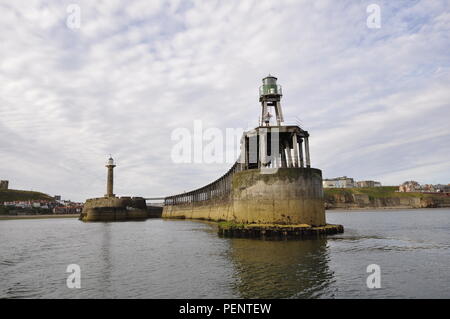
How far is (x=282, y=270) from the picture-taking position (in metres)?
15.9

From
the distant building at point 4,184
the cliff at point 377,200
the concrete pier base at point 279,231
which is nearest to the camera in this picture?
the concrete pier base at point 279,231

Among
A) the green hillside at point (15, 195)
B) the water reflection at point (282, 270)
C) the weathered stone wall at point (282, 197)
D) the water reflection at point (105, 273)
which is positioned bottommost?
the water reflection at point (105, 273)

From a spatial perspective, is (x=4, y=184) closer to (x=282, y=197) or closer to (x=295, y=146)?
(x=295, y=146)

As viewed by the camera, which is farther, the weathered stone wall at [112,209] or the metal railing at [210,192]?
the weathered stone wall at [112,209]

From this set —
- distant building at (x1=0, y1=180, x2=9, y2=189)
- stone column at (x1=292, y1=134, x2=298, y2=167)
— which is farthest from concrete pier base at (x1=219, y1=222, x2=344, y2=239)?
distant building at (x1=0, y1=180, x2=9, y2=189)

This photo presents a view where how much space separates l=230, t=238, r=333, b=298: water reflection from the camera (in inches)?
492

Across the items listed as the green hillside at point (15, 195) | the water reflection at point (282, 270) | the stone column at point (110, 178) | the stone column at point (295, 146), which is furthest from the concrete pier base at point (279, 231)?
the green hillside at point (15, 195)

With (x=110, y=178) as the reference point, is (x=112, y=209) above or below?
below

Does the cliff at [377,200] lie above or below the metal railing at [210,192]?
below

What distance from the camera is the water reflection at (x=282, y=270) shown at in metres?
12.5

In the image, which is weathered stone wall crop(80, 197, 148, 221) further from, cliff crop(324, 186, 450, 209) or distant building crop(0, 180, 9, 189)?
distant building crop(0, 180, 9, 189)

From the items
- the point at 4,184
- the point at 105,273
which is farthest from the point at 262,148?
the point at 4,184

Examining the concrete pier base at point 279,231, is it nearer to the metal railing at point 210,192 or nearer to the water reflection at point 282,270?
the water reflection at point 282,270
